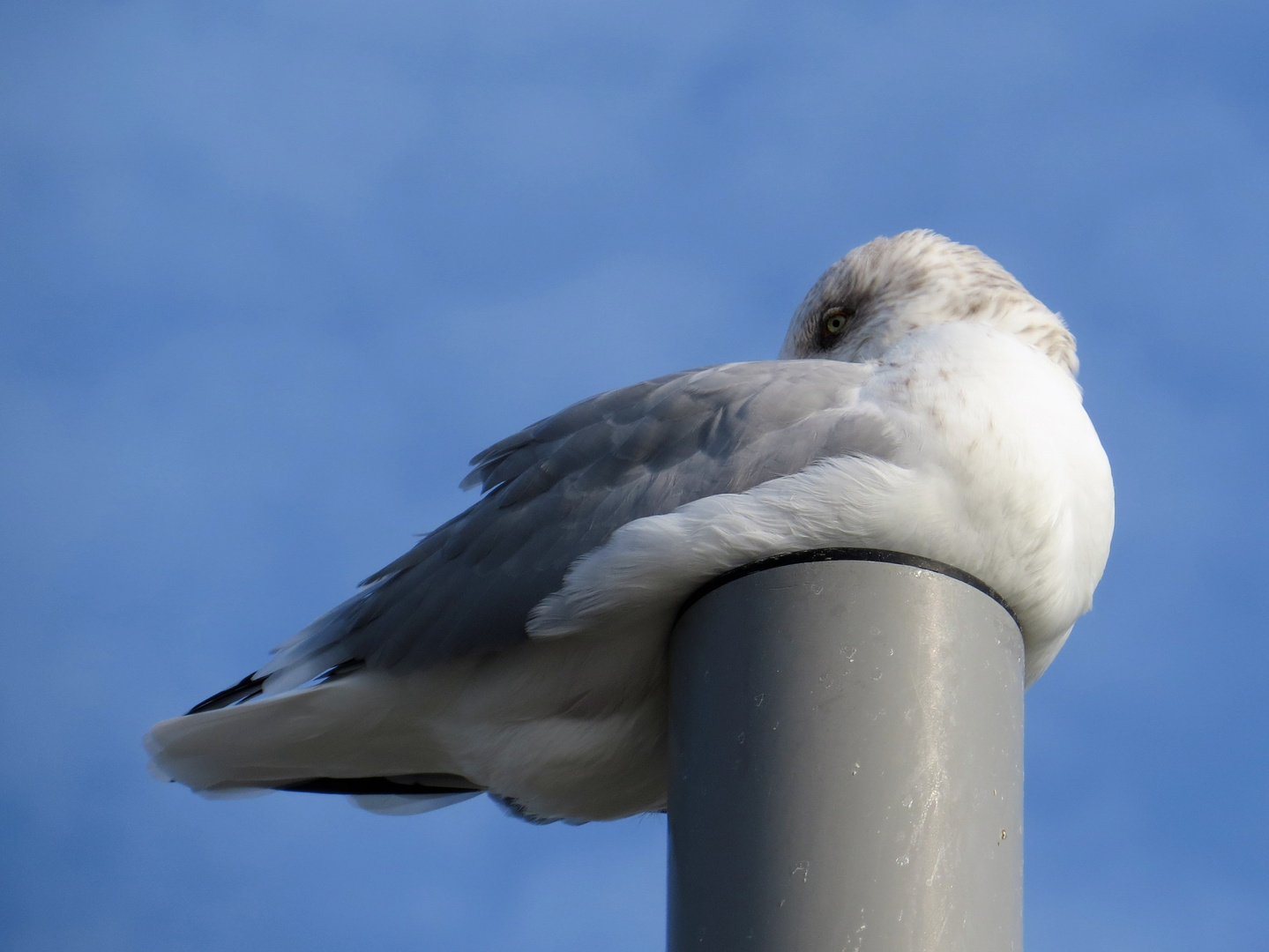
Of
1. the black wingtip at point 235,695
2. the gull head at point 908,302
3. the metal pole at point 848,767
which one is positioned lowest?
the metal pole at point 848,767

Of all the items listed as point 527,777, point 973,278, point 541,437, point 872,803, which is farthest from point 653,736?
point 973,278

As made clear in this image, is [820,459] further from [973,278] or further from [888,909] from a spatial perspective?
[973,278]

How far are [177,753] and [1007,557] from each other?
2.08m

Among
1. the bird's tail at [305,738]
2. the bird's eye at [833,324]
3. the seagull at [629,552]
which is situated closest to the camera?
the seagull at [629,552]

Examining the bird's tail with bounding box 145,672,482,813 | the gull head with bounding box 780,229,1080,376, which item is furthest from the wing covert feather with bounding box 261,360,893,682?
the gull head with bounding box 780,229,1080,376

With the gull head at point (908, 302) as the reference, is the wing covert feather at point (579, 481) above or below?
below

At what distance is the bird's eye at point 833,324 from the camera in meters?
4.96

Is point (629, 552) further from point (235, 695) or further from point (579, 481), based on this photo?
point (235, 695)

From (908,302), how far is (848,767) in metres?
2.07

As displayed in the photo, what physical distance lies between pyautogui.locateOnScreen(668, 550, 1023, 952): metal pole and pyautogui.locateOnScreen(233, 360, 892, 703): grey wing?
17.9 inches

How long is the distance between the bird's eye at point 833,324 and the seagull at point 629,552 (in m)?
0.39

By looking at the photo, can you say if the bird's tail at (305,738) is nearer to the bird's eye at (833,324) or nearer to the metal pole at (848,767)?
the metal pole at (848,767)

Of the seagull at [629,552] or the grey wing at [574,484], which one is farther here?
the grey wing at [574,484]

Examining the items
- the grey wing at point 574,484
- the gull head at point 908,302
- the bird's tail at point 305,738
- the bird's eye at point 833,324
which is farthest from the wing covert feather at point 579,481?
the bird's eye at point 833,324
